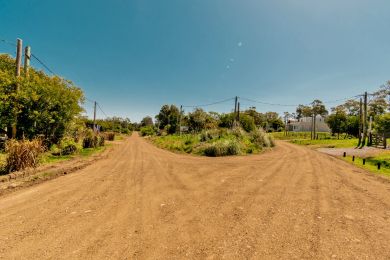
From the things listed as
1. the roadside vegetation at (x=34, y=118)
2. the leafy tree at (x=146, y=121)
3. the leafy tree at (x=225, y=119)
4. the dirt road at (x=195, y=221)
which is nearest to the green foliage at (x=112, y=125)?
the leafy tree at (x=146, y=121)

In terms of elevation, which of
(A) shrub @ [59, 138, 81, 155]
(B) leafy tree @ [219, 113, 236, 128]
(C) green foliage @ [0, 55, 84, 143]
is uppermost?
(B) leafy tree @ [219, 113, 236, 128]

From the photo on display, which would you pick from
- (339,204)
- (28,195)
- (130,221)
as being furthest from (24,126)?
(339,204)

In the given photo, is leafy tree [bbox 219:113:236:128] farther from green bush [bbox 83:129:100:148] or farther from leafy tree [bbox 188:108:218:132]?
green bush [bbox 83:129:100:148]

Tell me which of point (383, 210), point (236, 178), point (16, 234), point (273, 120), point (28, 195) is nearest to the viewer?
point (16, 234)

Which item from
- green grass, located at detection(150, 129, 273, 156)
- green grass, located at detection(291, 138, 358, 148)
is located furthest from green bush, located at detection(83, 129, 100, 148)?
green grass, located at detection(291, 138, 358, 148)

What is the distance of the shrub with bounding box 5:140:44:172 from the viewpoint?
927 centimetres

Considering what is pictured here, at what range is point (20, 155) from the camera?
948 cm

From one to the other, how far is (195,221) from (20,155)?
9.31 meters

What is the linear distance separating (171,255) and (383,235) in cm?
423

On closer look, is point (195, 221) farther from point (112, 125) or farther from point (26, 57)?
point (112, 125)

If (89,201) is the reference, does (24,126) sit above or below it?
above

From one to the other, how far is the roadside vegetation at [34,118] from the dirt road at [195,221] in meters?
3.10

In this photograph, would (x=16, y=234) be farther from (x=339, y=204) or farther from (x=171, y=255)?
(x=339, y=204)

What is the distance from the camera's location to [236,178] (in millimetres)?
9109
